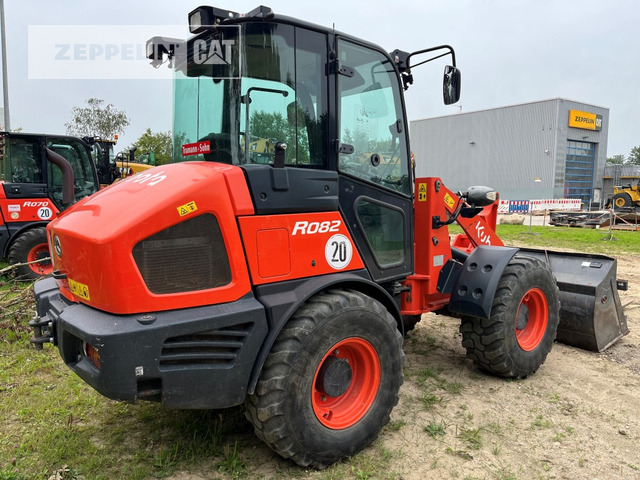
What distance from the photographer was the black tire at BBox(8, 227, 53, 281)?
7.80 meters

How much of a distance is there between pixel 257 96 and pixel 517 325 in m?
2.94

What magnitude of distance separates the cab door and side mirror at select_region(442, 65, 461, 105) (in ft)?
1.24

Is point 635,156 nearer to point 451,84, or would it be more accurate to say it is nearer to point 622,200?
point 622,200

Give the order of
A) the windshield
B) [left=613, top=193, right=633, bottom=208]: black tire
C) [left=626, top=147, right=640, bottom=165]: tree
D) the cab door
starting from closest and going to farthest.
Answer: the windshield < the cab door < [left=613, top=193, right=633, bottom=208]: black tire < [left=626, top=147, right=640, bottom=165]: tree

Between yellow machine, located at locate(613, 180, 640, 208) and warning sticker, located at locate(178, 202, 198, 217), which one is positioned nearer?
warning sticker, located at locate(178, 202, 198, 217)

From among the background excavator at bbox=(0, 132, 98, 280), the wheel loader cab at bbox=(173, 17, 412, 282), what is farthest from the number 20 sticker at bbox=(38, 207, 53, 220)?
the wheel loader cab at bbox=(173, 17, 412, 282)

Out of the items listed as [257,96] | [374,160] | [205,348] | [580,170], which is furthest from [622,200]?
[205,348]

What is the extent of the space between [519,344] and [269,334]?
2505 millimetres

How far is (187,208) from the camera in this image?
7.88 ft

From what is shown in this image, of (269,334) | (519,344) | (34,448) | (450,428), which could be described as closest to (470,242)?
(519,344)

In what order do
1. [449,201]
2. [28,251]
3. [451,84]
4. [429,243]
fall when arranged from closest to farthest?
[451,84], [429,243], [449,201], [28,251]

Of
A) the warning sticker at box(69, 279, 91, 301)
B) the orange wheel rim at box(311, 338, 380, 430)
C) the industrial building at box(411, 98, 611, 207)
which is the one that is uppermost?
the industrial building at box(411, 98, 611, 207)

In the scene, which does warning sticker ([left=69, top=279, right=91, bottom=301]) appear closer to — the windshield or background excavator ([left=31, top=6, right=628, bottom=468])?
background excavator ([left=31, top=6, right=628, bottom=468])

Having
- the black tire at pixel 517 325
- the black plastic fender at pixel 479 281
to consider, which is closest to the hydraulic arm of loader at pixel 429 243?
the black plastic fender at pixel 479 281
